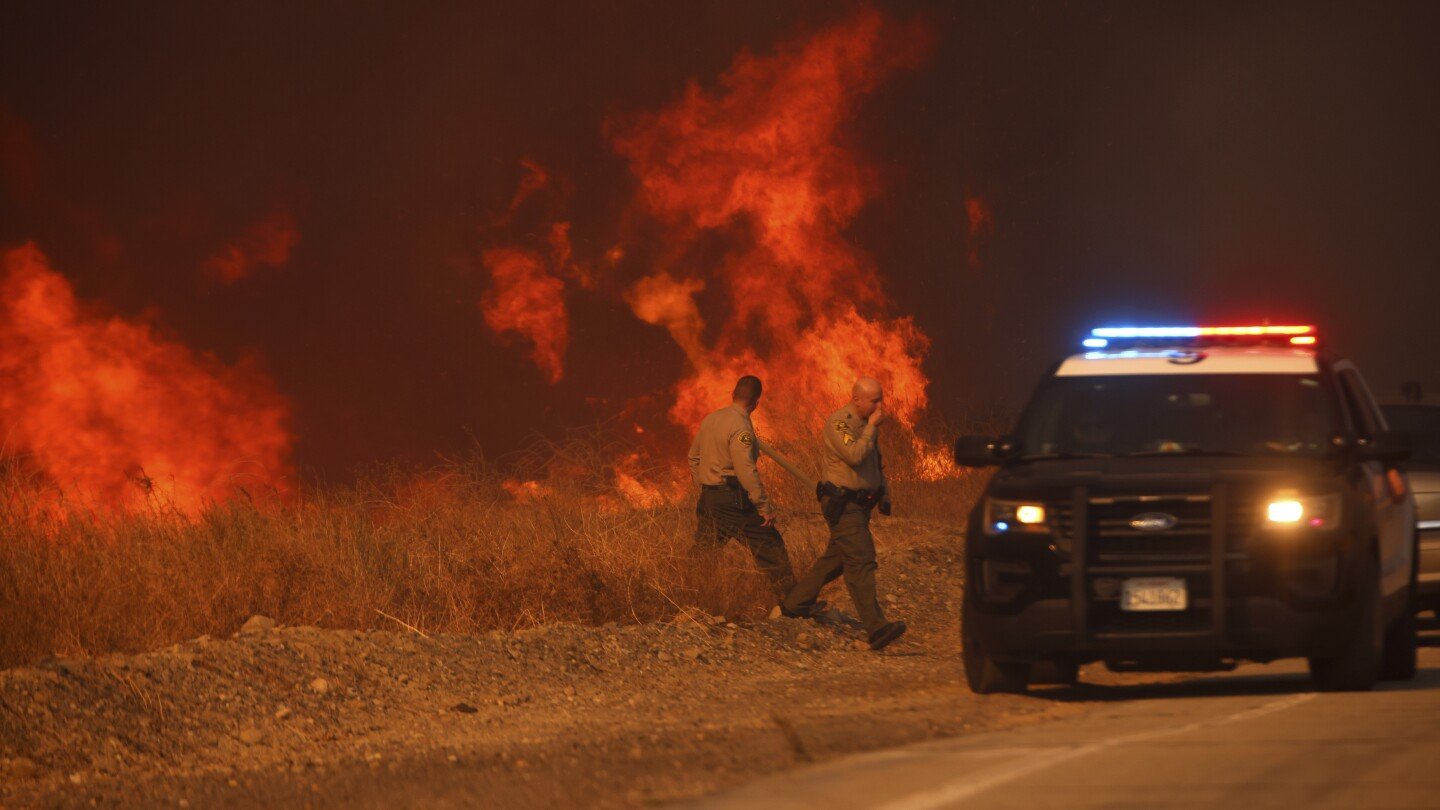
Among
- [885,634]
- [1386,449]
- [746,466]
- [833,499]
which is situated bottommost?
[885,634]

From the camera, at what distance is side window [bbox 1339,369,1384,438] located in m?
11.9

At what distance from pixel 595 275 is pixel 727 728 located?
22.7 meters

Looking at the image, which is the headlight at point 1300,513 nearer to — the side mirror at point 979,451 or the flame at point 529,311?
the side mirror at point 979,451

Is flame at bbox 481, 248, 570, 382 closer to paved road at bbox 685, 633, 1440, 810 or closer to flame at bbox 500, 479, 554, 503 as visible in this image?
flame at bbox 500, 479, 554, 503

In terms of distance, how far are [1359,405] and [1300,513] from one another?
182cm

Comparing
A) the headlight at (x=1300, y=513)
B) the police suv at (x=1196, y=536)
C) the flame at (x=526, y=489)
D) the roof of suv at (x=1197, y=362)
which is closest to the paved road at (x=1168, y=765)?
the police suv at (x=1196, y=536)

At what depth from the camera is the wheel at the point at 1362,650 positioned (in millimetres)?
10750

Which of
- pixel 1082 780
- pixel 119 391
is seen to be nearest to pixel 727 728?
pixel 1082 780

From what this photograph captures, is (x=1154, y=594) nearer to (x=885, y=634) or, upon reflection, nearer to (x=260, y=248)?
(x=885, y=634)

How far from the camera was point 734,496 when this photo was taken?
53.5 ft

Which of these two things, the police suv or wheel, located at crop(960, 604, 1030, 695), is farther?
wheel, located at crop(960, 604, 1030, 695)

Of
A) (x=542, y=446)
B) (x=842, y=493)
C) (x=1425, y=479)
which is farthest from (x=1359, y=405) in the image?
(x=542, y=446)

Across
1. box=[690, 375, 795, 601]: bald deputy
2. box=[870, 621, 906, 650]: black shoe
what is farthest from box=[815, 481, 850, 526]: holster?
box=[690, 375, 795, 601]: bald deputy

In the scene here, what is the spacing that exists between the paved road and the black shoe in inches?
161
